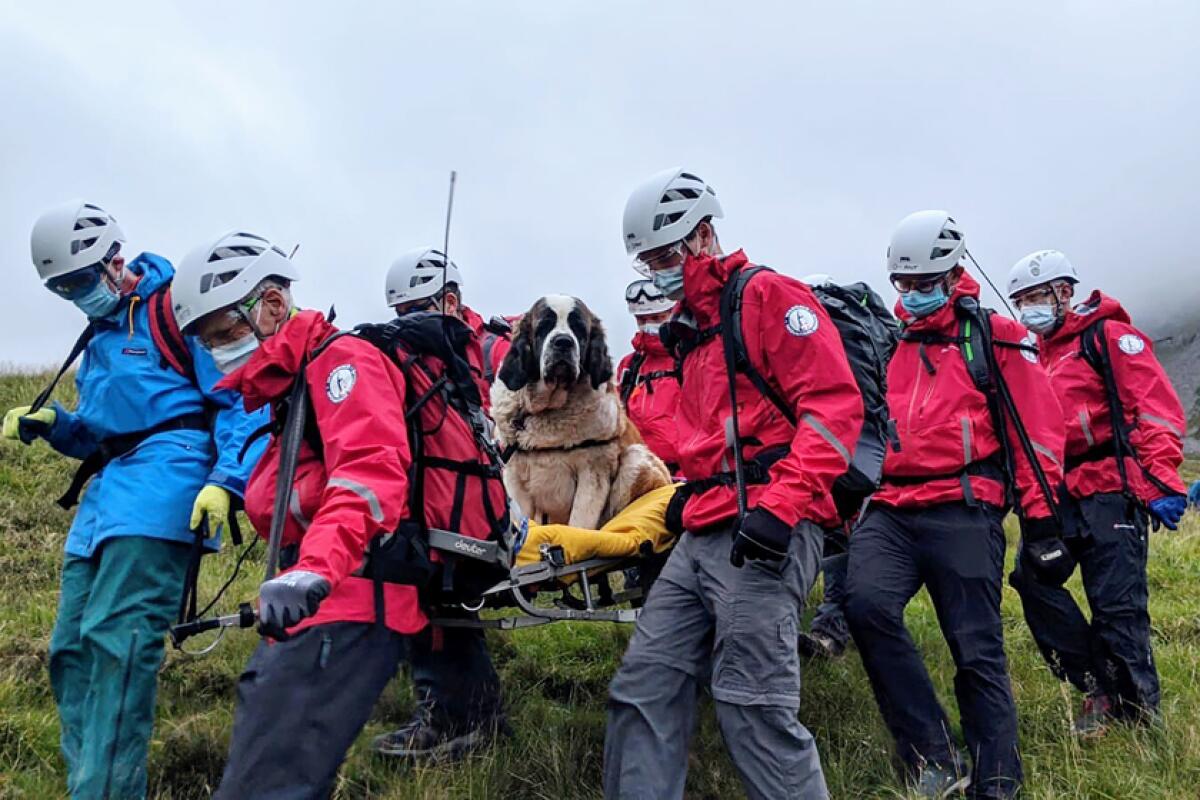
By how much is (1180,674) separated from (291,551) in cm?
598

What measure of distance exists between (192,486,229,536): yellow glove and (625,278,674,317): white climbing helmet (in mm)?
4338

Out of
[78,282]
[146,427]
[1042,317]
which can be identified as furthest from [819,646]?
[78,282]

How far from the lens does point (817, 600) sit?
320 inches

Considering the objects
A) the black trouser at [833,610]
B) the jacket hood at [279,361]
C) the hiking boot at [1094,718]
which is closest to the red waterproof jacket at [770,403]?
the jacket hood at [279,361]

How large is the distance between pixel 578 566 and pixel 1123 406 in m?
3.90

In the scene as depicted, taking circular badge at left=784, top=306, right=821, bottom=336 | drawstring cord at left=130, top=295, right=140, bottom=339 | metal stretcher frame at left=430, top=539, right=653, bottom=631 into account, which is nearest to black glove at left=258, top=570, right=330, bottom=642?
metal stretcher frame at left=430, top=539, right=653, bottom=631

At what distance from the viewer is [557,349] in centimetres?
604

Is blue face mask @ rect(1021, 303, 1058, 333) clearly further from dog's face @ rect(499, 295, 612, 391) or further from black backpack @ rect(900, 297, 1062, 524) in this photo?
dog's face @ rect(499, 295, 612, 391)

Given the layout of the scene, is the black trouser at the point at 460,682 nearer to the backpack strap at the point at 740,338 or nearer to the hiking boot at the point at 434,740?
the hiking boot at the point at 434,740

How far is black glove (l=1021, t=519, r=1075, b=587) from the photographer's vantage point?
502 centimetres

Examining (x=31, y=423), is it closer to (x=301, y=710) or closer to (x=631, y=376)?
(x=301, y=710)

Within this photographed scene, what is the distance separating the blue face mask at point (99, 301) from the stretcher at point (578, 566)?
205 centimetres

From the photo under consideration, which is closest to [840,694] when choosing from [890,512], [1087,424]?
[890,512]

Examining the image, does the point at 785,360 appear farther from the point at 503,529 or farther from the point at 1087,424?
the point at 1087,424
